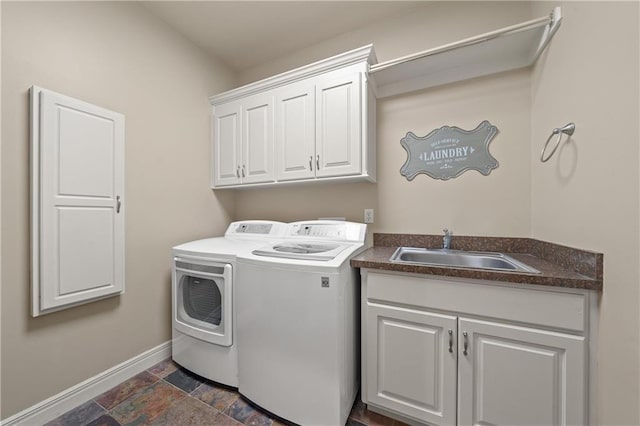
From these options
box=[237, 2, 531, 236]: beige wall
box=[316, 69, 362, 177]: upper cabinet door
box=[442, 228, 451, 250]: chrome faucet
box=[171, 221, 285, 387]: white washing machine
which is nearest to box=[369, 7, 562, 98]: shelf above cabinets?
box=[237, 2, 531, 236]: beige wall

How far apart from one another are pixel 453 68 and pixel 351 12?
0.91 meters

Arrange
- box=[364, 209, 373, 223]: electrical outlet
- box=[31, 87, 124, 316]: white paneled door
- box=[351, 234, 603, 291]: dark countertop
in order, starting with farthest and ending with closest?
box=[364, 209, 373, 223]: electrical outlet, box=[31, 87, 124, 316]: white paneled door, box=[351, 234, 603, 291]: dark countertop

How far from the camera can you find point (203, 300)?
169cm

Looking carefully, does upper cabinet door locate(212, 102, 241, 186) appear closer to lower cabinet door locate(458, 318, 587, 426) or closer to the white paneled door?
the white paneled door

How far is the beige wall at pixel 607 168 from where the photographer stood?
2.55 ft

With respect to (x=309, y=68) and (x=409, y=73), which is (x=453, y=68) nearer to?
(x=409, y=73)

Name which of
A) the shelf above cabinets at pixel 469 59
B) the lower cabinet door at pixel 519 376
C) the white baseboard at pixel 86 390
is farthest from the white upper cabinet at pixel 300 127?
the white baseboard at pixel 86 390

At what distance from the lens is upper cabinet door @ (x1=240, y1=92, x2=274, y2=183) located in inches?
77.4

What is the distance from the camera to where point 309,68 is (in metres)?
1.76

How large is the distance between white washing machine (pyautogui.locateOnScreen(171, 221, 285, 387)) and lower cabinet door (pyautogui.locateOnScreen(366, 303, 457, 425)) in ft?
2.89

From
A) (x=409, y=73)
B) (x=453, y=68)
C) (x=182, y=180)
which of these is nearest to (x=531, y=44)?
(x=453, y=68)

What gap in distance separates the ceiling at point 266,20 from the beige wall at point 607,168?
117cm

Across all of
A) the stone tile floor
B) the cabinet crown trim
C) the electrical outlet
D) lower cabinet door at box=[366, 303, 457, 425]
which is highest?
the cabinet crown trim

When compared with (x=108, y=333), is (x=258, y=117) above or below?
above
